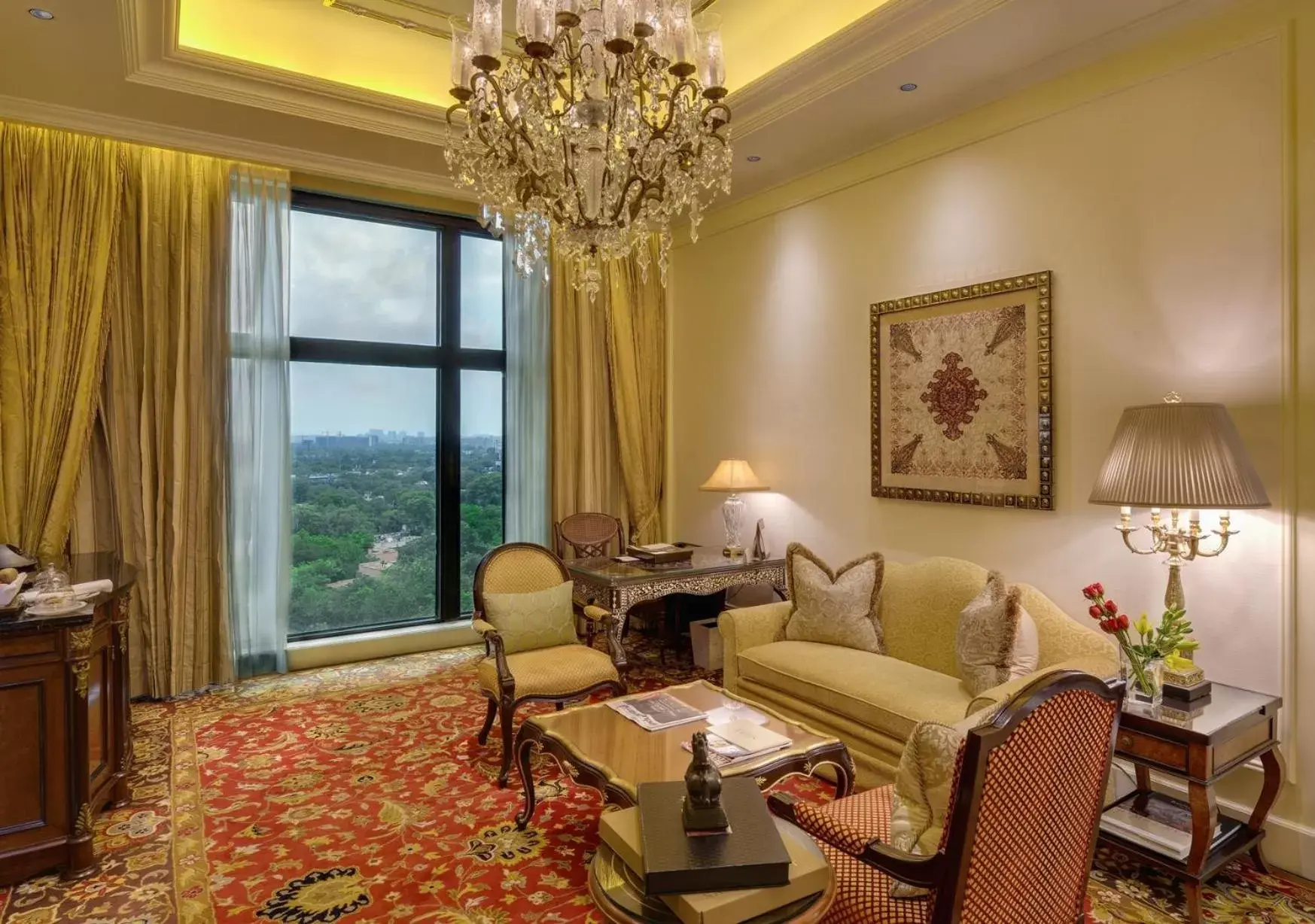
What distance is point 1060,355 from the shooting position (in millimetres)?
3408

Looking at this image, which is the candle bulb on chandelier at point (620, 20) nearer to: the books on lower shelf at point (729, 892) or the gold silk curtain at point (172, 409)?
the books on lower shelf at point (729, 892)

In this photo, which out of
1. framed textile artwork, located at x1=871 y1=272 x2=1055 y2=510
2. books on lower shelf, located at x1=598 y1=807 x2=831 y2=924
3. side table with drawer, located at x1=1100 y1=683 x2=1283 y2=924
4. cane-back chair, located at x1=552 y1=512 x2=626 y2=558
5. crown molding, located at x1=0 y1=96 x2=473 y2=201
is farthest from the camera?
cane-back chair, located at x1=552 y1=512 x2=626 y2=558

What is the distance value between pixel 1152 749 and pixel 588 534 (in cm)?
377

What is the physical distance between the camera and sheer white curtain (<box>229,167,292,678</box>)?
15.1ft

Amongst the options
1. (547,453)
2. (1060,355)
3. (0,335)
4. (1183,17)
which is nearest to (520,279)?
(547,453)

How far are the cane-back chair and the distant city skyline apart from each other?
3.05 feet

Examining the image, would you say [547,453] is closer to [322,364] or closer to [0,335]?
[322,364]

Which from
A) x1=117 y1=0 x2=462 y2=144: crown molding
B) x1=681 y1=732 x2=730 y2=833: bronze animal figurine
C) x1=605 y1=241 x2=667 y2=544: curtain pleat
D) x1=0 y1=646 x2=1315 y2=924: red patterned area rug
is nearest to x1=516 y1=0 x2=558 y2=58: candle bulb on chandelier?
x1=117 y1=0 x2=462 y2=144: crown molding

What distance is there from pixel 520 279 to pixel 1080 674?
15.6ft

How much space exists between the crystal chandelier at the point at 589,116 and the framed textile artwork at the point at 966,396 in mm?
1553

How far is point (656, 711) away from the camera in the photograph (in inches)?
114

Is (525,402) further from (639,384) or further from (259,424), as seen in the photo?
(259,424)

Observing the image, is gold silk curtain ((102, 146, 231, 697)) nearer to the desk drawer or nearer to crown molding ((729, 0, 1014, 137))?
crown molding ((729, 0, 1014, 137))

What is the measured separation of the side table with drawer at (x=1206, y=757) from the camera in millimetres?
2354
